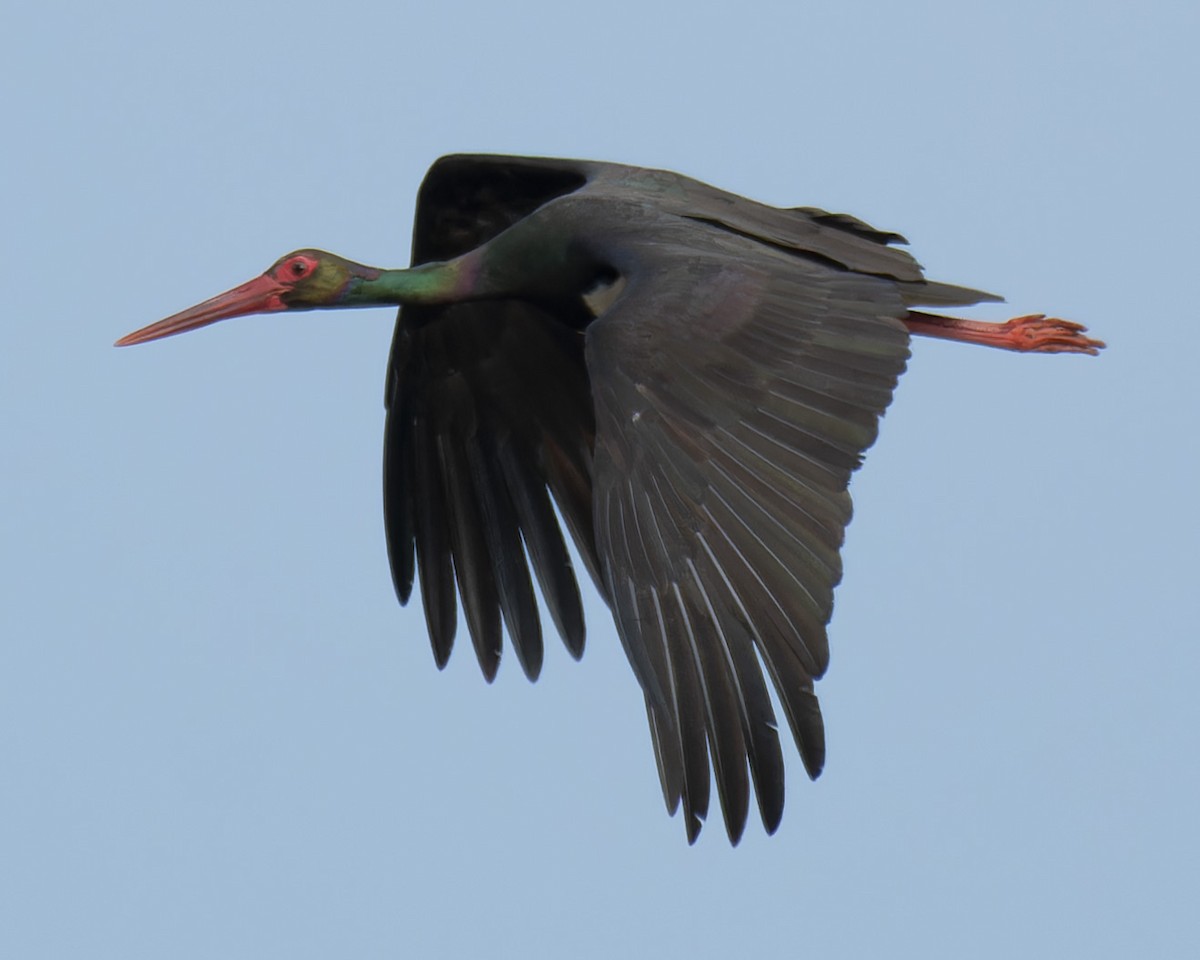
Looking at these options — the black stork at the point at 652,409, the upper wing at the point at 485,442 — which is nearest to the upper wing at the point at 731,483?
the black stork at the point at 652,409

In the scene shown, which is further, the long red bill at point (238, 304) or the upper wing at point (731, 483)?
the long red bill at point (238, 304)

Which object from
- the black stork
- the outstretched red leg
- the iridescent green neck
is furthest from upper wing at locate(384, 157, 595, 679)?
the outstretched red leg

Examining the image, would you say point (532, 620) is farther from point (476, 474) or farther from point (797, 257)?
point (797, 257)

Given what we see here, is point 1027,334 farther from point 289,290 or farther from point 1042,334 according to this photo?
point 289,290

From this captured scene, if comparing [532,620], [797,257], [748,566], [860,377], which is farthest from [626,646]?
[532,620]

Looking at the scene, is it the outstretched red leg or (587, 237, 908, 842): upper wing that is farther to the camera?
the outstretched red leg

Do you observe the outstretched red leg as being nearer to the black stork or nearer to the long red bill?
the black stork

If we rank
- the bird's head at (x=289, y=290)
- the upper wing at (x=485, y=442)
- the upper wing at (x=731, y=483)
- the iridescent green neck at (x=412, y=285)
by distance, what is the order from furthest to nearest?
1. the upper wing at (x=485, y=442)
2. the bird's head at (x=289, y=290)
3. the iridescent green neck at (x=412, y=285)
4. the upper wing at (x=731, y=483)

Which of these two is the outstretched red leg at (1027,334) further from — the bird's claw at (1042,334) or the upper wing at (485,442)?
the upper wing at (485,442)
